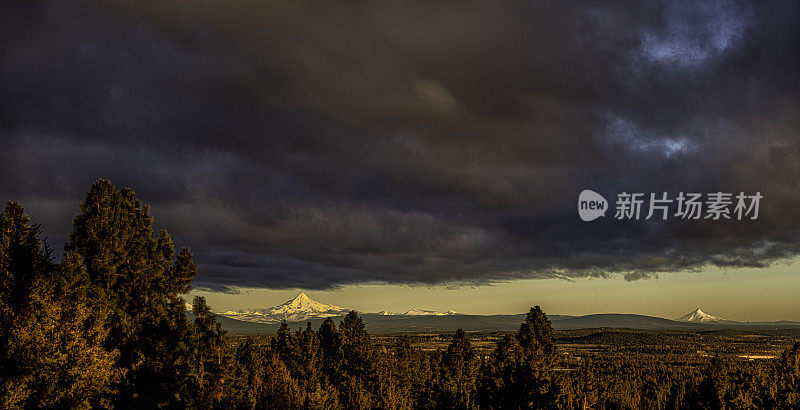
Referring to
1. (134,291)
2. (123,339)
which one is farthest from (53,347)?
(134,291)

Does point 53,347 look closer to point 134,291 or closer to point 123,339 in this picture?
point 123,339

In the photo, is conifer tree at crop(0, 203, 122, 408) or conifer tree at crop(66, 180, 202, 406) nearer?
conifer tree at crop(0, 203, 122, 408)

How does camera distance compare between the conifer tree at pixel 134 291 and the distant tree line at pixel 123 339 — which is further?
the conifer tree at pixel 134 291

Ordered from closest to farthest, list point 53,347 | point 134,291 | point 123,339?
point 53,347
point 123,339
point 134,291

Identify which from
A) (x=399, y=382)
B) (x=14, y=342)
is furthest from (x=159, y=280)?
(x=399, y=382)

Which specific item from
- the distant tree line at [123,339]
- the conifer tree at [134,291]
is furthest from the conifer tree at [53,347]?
the conifer tree at [134,291]

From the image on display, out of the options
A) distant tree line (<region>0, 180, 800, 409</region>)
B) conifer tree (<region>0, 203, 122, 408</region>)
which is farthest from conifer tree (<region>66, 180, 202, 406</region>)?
conifer tree (<region>0, 203, 122, 408</region>)

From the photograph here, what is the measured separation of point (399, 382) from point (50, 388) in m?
59.3

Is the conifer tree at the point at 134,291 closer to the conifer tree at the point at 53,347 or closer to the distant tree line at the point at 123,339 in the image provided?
the distant tree line at the point at 123,339

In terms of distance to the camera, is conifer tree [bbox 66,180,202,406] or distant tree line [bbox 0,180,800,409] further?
conifer tree [bbox 66,180,202,406]

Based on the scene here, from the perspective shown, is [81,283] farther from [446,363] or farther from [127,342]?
[446,363]

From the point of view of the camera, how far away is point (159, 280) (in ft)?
135

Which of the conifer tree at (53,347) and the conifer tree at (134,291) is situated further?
the conifer tree at (134,291)

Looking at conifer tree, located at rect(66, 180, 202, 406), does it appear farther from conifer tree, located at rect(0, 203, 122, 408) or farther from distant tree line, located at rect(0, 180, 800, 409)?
→ conifer tree, located at rect(0, 203, 122, 408)
